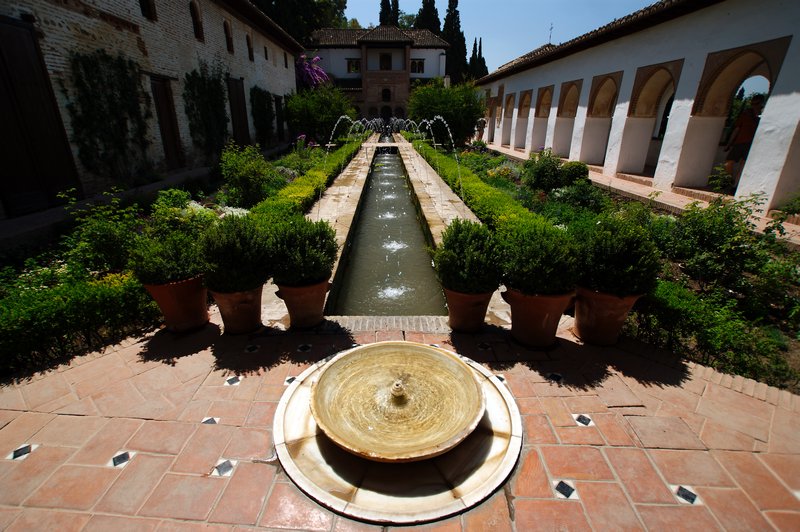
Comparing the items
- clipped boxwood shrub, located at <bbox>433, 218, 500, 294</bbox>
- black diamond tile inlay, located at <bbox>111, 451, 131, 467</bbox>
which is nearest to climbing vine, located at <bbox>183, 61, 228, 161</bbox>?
clipped boxwood shrub, located at <bbox>433, 218, 500, 294</bbox>

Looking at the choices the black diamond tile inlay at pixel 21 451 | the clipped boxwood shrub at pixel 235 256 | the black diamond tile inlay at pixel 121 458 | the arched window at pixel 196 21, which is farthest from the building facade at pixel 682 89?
the arched window at pixel 196 21

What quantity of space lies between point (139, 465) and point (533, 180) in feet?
33.8

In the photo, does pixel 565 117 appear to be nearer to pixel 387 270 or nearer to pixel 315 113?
pixel 315 113

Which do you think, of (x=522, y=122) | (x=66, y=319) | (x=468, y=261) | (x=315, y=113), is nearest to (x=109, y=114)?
(x=66, y=319)

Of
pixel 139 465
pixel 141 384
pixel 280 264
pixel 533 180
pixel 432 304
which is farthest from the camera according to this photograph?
pixel 533 180

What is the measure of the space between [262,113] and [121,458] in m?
18.9

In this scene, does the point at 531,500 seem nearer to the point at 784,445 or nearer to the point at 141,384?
the point at 784,445

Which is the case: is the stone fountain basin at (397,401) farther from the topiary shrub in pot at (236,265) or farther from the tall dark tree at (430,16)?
the tall dark tree at (430,16)

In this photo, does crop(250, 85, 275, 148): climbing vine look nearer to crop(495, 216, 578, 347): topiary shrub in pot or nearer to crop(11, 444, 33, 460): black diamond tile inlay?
crop(495, 216, 578, 347): topiary shrub in pot

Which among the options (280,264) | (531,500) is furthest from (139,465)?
(531,500)

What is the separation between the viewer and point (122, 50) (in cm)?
918

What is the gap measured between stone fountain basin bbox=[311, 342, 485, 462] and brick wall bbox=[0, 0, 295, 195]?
8850 mm

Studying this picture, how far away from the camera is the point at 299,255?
3.63 meters

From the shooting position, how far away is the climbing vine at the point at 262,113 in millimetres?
17547
